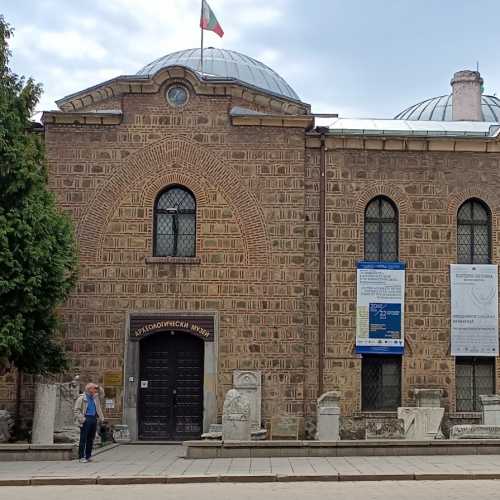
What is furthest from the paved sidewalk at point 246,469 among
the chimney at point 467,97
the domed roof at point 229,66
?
the domed roof at point 229,66

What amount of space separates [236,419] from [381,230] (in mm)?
7651

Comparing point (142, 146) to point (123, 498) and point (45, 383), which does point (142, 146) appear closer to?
point (45, 383)

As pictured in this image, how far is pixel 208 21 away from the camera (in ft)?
85.8

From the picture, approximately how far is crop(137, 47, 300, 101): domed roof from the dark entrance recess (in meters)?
11.7

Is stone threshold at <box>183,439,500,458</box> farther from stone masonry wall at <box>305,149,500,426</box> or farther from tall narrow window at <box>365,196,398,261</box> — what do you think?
tall narrow window at <box>365,196,398,261</box>

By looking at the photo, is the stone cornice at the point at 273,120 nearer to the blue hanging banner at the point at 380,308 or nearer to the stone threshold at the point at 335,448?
the blue hanging banner at the point at 380,308

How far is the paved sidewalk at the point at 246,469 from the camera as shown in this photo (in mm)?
15023

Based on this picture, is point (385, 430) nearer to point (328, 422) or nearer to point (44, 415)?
point (328, 422)

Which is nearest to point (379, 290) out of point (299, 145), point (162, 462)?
point (299, 145)

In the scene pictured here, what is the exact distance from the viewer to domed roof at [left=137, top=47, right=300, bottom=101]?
103ft

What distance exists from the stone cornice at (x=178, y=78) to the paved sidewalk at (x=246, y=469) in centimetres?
995

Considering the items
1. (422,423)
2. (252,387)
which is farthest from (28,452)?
(422,423)

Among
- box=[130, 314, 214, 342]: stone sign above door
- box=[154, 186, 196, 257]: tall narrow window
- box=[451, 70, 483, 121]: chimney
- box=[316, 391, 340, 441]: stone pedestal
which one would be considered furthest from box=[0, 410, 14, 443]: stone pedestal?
box=[451, 70, 483, 121]: chimney

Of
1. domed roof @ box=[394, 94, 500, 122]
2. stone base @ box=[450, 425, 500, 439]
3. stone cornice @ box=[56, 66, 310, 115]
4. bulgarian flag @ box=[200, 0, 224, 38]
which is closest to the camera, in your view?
stone base @ box=[450, 425, 500, 439]
